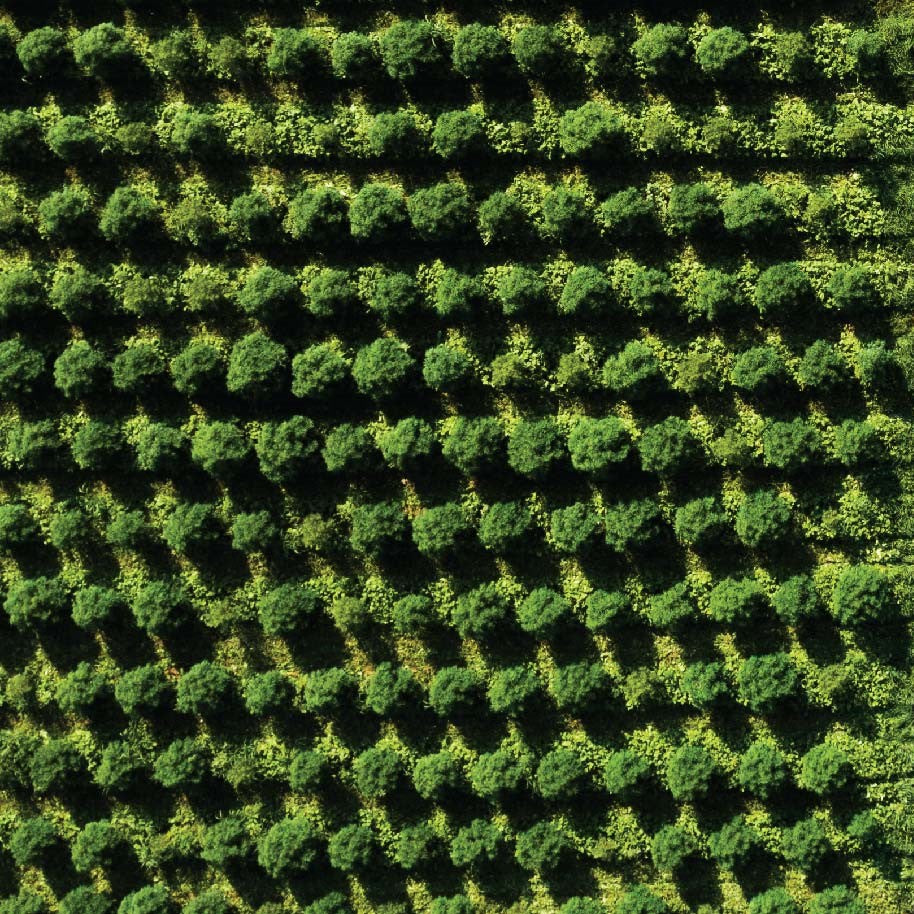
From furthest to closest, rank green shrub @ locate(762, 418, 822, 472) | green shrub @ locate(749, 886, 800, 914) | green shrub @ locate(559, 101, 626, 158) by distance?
green shrub @ locate(559, 101, 626, 158)
green shrub @ locate(762, 418, 822, 472)
green shrub @ locate(749, 886, 800, 914)

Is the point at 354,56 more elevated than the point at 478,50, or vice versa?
the point at 354,56

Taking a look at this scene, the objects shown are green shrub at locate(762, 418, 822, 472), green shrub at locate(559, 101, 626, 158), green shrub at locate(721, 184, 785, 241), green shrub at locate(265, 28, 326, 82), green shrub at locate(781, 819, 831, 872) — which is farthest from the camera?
green shrub at locate(265, 28, 326, 82)

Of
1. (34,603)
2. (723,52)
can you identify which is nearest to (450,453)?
(34,603)

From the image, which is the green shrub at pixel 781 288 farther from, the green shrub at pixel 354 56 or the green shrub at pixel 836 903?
the green shrub at pixel 836 903

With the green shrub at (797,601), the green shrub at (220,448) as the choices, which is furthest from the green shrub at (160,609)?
the green shrub at (797,601)

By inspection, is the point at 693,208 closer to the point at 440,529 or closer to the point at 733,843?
the point at 440,529

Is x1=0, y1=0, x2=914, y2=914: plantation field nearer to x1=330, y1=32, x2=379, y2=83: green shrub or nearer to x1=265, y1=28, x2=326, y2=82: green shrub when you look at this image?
x1=265, y1=28, x2=326, y2=82: green shrub

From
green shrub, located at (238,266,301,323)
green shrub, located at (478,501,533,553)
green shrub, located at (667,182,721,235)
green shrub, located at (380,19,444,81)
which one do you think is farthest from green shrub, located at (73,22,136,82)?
green shrub, located at (478,501,533,553)
